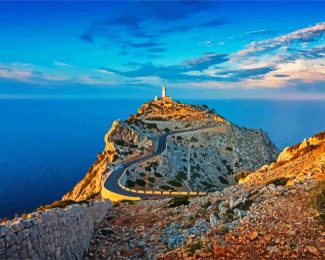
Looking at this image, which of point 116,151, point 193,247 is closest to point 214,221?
point 193,247

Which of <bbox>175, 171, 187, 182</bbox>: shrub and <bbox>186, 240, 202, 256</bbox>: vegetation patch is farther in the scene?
<bbox>175, 171, 187, 182</bbox>: shrub

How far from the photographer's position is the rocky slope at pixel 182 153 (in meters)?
65.4

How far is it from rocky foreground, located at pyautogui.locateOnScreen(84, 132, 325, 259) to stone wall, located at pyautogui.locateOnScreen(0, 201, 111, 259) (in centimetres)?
114

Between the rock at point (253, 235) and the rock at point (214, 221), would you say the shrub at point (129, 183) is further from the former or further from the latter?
the rock at point (253, 235)

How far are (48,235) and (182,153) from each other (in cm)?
7468

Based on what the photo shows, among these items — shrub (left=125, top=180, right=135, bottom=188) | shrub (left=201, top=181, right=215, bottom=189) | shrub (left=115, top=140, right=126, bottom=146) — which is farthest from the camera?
shrub (left=115, top=140, right=126, bottom=146)

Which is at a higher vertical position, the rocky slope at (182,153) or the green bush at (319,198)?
the green bush at (319,198)

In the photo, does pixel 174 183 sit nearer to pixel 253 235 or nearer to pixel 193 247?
pixel 193 247

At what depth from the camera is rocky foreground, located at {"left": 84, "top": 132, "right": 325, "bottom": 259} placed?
37.0 ft

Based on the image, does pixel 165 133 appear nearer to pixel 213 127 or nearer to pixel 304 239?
pixel 213 127

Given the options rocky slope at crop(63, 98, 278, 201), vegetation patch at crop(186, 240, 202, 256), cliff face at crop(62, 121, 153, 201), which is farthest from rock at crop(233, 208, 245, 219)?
cliff face at crop(62, 121, 153, 201)

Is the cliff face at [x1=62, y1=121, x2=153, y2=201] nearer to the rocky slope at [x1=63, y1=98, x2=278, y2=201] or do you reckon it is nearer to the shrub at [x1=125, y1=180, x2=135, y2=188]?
the rocky slope at [x1=63, y1=98, x2=278, y2=201]

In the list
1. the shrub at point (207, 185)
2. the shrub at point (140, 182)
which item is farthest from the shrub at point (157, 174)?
the shrub at point (207, 185)

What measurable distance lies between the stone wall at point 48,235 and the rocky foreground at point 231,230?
3.73 ft
